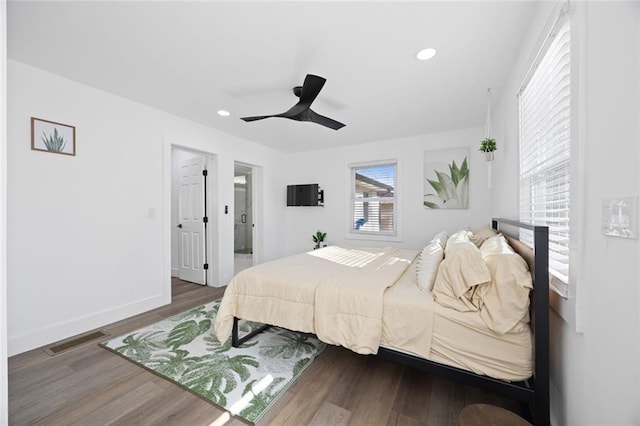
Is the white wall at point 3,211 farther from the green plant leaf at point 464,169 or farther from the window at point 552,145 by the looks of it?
the green plant leaf at point 464,169

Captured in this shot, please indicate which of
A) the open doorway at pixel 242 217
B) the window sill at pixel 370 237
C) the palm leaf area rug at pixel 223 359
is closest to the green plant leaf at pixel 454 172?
the window sill at pixel 370 237

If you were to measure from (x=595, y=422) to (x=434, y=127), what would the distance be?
136 inches

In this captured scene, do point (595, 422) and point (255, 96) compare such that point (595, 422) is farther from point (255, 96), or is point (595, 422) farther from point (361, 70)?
point (255, 96)

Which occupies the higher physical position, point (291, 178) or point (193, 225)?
point (291, 178)

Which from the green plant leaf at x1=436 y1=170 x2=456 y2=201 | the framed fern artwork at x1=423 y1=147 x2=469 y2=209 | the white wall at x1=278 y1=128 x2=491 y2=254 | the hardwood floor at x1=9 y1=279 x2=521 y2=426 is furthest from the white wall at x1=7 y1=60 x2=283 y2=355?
the green plant leaf at x1=436 y1=170 x2=456 y2=201

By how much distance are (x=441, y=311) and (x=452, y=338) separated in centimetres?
15

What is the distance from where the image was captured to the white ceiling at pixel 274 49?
1.56 metres

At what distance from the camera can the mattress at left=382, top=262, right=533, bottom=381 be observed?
1.32 m

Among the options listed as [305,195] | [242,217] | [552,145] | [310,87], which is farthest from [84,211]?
[242,217]

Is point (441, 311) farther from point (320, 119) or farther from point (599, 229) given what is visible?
point (320, 119)

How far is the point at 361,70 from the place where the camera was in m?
2.20

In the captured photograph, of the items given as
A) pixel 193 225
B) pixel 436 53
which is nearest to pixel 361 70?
pixel 436 53

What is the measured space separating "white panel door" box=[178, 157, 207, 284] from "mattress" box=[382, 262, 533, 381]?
3.40 meters

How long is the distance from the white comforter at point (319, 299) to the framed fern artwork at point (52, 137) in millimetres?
2076
